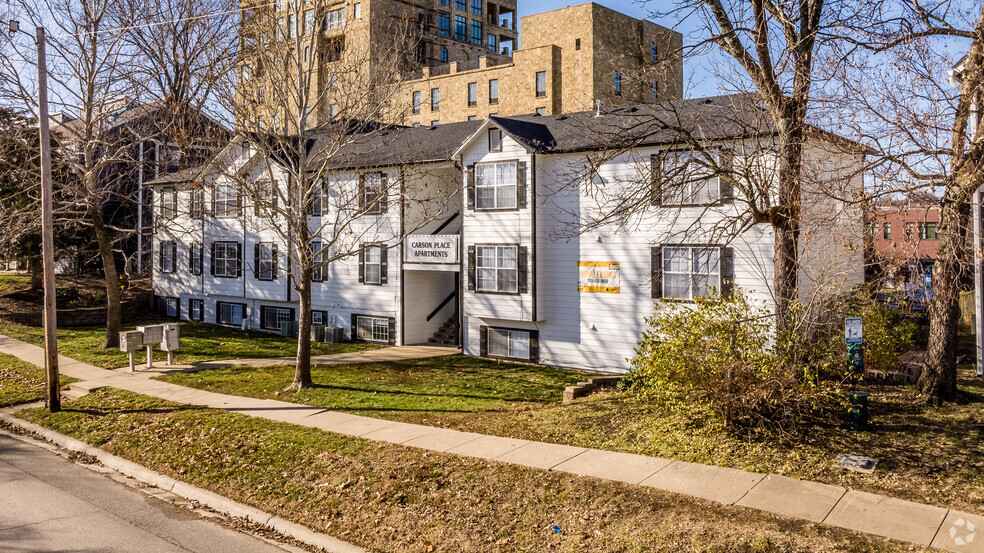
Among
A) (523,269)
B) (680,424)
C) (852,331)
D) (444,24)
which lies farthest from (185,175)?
(444,24)

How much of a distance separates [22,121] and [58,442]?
2126 cm

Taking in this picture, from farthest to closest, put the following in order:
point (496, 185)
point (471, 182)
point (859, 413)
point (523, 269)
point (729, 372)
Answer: point (471, 182) < point (496, 185) < point (523, 269) < point (859, 413) < point (729, 372)

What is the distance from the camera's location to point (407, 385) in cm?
1859

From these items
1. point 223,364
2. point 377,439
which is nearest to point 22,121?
point 223,364

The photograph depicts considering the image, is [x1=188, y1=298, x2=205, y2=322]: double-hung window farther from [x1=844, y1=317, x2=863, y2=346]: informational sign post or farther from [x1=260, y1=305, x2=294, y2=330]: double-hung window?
[x1=844, y1=317, x2=863, y2=346]: informational sign post

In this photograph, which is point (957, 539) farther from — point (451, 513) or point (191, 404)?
point (191, 404)

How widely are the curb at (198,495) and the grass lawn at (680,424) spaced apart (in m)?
3.99

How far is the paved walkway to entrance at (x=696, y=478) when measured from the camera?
770 centimetres

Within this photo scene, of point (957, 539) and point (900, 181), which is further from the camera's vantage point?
point (900, 181)

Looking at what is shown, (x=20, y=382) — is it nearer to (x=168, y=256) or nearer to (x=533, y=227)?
(x=533, y=227)

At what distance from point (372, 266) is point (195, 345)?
7261mm

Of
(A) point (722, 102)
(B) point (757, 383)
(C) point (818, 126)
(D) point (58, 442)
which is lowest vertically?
(D) point (58, 442)

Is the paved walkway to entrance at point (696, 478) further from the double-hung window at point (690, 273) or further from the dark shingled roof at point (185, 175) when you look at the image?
the double-hung window at point (690, 273)

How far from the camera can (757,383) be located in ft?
35.3
